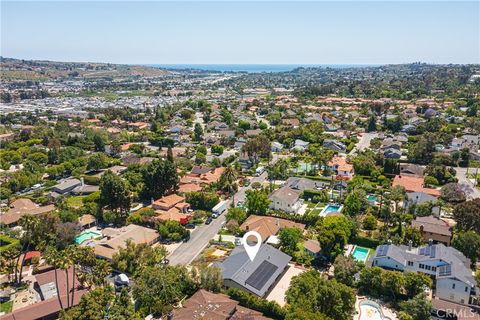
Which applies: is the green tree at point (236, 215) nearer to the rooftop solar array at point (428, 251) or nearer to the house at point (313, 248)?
the house at point (313, 248)

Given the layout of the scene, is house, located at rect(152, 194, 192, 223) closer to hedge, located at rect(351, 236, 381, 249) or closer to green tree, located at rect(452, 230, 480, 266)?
hedge, located at rect(351, 236, 381, 249)

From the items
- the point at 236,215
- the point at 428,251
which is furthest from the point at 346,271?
the point at 236,215

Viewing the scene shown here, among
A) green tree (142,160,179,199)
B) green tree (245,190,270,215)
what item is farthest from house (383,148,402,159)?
green tree (142,160,179,199)

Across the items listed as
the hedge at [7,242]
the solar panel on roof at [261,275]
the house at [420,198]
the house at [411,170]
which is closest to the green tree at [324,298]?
the solar panel on roof at [261,275]

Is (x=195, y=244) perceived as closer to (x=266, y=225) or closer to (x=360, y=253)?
(x=266, y=225)

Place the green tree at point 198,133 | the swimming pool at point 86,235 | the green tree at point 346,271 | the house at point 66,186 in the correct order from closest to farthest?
1. the green tree at point 346,271
2. the swimming pool at point 86,235
3. the house at point 66,186
4. the green tree at point 198,133

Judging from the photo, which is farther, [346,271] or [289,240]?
[289,240]
